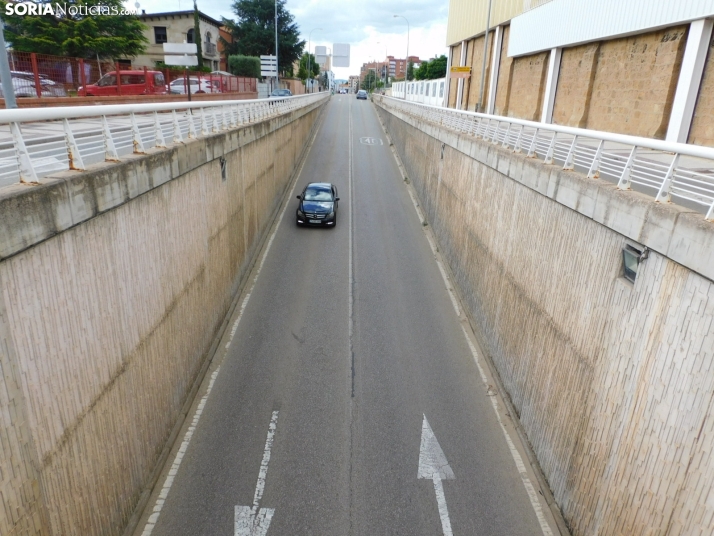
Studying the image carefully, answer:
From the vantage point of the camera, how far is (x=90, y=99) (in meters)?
18.7

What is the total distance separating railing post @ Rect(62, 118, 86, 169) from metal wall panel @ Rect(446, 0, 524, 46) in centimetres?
3016

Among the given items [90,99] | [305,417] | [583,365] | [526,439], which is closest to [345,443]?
[305,417]

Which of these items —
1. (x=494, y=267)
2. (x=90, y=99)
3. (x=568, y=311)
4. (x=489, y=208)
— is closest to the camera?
(x=568, y=311)

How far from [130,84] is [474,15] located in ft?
107

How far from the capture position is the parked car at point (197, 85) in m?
29.6

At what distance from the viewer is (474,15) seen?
4419 cm

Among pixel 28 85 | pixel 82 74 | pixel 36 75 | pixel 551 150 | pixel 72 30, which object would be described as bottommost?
pixel 551 150

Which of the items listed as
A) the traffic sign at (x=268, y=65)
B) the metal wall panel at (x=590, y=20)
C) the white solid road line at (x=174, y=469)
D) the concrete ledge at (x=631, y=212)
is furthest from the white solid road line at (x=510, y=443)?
the traffic sign at (x=268, y=65)

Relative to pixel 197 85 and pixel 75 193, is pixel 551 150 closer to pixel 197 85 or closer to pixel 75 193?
pixel 75 193

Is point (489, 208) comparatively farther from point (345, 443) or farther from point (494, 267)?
point (345, 443)

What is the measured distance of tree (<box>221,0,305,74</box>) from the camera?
7488 cm

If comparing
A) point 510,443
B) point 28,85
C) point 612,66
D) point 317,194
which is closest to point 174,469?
point 510,443

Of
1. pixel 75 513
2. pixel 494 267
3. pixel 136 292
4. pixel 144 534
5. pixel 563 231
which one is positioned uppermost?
pixel 563 231

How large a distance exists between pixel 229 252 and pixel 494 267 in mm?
8289
